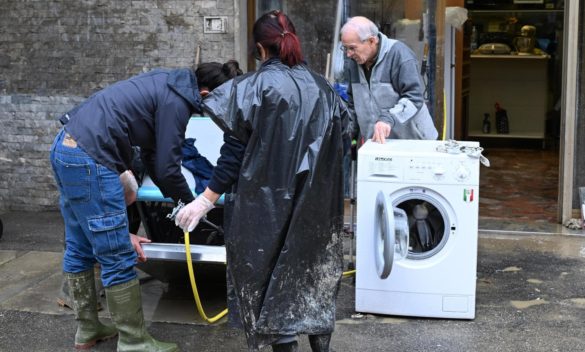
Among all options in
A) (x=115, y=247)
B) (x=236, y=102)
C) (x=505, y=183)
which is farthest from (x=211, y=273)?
(x=505, y=183)

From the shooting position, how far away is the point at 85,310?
15.2ft

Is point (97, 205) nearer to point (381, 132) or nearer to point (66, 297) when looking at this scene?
point (66, 297)

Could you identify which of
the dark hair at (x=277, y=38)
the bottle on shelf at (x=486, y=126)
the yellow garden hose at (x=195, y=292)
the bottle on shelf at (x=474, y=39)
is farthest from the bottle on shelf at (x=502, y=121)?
the dark hair at (x=277, y=38)

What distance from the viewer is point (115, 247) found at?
168 inches

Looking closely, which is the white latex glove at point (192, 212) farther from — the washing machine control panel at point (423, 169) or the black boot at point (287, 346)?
the washing machine control panel at point (423, 169)

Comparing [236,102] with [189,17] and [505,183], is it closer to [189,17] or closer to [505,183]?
[189,17]

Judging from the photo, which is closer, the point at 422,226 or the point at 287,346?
the point at 287,346

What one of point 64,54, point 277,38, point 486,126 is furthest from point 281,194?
point 486,126

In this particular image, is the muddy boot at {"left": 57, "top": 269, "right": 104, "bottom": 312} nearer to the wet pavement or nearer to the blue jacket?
the wet pavement

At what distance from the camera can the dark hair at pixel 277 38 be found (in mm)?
3898

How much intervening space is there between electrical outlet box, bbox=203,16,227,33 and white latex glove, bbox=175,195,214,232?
12.2ft

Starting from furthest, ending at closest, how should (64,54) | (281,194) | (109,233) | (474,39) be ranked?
(474,39)
(64,54)
(109,233)
(281,194)

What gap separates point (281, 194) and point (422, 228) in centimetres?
167

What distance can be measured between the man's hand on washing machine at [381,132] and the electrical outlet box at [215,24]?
256cm
